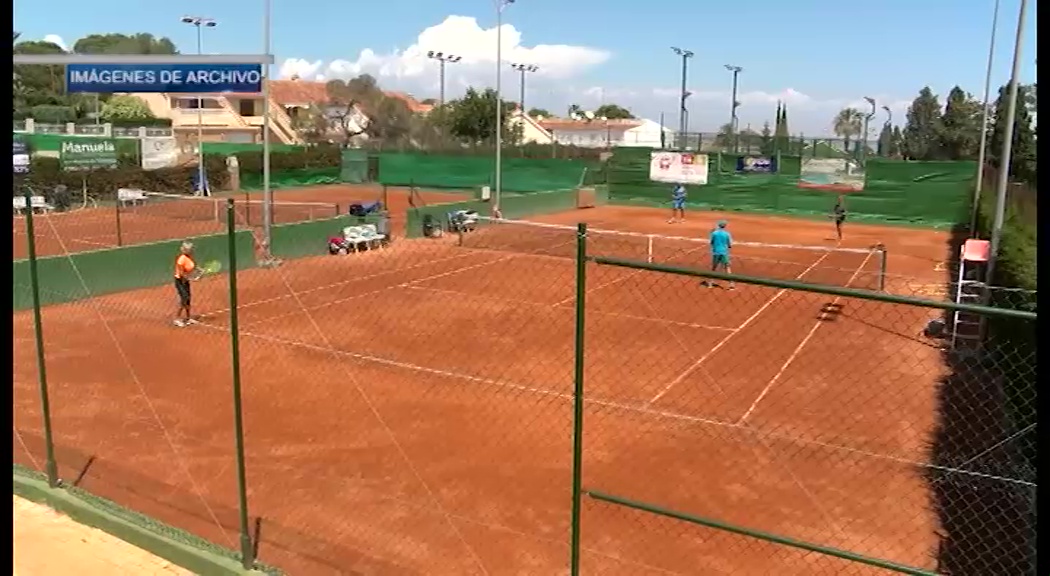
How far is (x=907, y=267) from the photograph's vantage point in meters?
25.9

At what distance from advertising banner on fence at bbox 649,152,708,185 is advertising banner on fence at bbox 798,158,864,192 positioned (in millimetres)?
4613

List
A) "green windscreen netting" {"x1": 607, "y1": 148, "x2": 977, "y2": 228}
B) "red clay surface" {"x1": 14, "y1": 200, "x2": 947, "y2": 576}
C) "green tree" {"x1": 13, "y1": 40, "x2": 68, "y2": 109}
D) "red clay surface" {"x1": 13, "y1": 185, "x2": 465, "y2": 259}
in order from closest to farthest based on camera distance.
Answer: "red clay surface" {"x1": 14, "y1": 200, "x2": 947, "y2": 576}
"red clay surface" {"x1": 13, "y1": 185, "x2": 465, "y2": 259}
"green windscreen netting" {"x1": 607, "y1": 148, "x2": 977, "y2": 228}
"green tree" {"x1": 13, "y1": 40, "x2": 68, "y2": 109}

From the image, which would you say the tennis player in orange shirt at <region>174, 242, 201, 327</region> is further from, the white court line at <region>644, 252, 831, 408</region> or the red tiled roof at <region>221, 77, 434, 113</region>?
the red tiled roof at <region>221, 77, 434, 113</region>

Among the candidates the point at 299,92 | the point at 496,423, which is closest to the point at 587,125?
the point at 299,92

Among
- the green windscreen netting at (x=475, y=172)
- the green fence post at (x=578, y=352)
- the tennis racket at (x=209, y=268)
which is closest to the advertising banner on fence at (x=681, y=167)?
the green windscreen netting at (x=475, y=172)

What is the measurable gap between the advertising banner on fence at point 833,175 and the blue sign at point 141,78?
32.8 metres

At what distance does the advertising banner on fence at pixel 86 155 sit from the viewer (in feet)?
116

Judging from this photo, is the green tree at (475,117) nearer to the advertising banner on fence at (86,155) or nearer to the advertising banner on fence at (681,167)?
the advertising banner on fence at (681,167)

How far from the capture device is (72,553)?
6887mm

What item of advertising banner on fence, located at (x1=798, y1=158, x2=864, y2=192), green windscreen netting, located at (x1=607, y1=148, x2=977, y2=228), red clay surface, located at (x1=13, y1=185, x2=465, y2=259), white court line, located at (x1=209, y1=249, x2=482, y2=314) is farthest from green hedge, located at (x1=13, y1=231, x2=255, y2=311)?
advertising banner on fence, located at (x1=798, y1=158, x2=864, y2=192)

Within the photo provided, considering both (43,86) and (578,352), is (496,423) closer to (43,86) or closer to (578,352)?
(578,352)

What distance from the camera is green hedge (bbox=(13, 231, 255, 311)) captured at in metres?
17.9

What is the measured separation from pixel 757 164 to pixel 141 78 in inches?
1386

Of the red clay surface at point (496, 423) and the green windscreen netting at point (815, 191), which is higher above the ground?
the green windscreen netting at point (815, 191)
